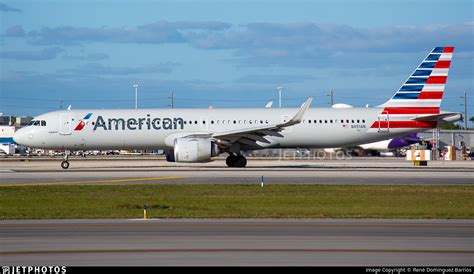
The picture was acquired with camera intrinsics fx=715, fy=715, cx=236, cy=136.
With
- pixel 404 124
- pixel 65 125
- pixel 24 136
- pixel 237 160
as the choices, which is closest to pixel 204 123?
pixel 237 160

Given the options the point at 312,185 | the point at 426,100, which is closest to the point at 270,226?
the point at 312,185

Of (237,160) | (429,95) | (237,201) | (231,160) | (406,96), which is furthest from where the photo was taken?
(429,95)

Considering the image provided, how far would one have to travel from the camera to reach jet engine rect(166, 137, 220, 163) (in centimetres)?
4131

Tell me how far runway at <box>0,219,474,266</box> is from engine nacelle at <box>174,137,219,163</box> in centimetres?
2248

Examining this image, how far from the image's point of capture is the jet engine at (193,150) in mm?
41312

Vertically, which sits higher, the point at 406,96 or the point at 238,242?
the point at 406,96

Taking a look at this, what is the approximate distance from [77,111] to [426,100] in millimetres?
22255

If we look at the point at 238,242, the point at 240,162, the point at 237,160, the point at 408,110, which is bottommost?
the point at 238,242

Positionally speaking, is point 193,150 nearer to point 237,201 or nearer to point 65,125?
point 65,125

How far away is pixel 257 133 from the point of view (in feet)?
140

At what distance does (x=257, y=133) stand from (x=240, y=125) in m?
2.74

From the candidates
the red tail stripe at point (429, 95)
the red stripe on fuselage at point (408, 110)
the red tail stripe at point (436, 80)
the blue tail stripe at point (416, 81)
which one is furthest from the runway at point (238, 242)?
the red tail stripe at point (436, 80)

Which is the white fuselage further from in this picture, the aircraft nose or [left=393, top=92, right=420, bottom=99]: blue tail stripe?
[left=393, top=92, right=420, bottom=99]: blue tail stripe

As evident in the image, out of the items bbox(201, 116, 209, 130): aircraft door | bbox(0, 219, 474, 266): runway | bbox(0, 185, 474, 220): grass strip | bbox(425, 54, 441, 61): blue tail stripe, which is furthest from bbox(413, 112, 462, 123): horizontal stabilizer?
bbox(0, 219, 474, 266): runway
